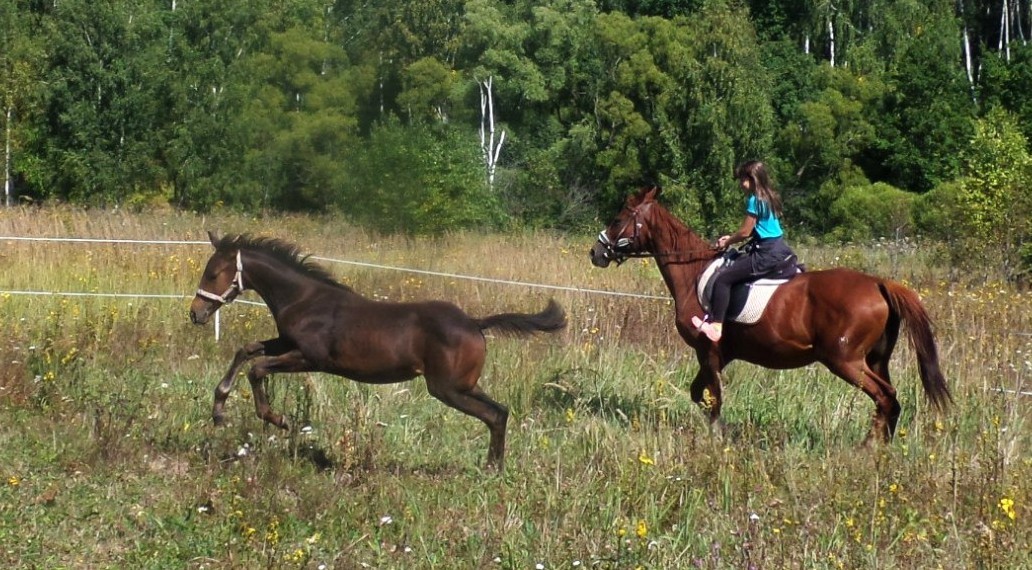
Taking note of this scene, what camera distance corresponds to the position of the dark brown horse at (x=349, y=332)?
901cm

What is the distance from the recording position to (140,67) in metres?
41.9

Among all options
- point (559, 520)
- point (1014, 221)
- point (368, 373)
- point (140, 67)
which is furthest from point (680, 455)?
point (140, 67)

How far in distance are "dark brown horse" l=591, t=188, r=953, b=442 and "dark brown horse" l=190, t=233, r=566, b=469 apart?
1.66 m

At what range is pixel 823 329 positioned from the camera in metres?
10.1

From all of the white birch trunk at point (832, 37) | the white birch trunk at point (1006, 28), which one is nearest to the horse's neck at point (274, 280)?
the white birch trunk at point (1006, 28)

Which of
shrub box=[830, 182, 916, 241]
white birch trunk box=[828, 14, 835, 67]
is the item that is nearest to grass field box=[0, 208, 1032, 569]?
shrub box=[830, 182, 916, 241]

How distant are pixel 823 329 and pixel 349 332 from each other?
351 cm

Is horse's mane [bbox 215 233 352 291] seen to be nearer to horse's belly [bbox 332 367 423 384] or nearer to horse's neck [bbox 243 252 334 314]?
horse's neck [bbox 243 252 334 314]

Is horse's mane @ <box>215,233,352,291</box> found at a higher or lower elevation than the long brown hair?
lower

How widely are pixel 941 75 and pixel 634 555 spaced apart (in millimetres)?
44823

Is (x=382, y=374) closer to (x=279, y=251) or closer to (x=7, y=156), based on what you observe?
(x=279, y=251)

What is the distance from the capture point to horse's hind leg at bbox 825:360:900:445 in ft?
31.9

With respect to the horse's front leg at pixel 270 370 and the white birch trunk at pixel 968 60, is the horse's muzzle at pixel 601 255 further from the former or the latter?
the white birch trunk at pixel 968 60

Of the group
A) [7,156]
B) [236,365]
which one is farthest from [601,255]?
[7,156]
